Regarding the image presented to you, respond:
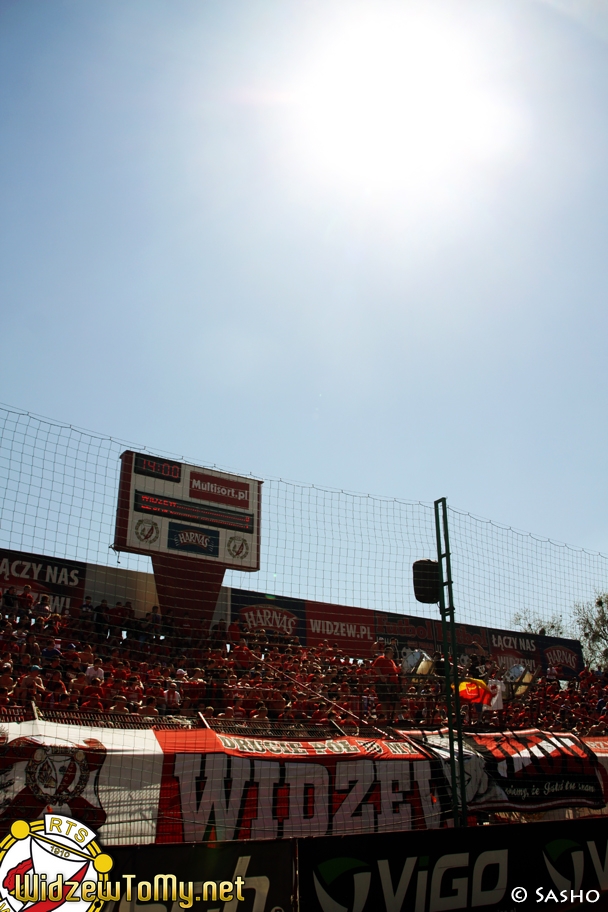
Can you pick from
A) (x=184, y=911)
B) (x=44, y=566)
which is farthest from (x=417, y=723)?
(x=44, y=566)

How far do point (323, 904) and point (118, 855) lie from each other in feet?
5.33

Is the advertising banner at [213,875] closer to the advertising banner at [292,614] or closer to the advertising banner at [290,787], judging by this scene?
the advertising banner at [290,787]

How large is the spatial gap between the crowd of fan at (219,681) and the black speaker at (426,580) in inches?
35.8

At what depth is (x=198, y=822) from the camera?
6.82 m

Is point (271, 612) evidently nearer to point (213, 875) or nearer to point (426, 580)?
point (426, 580)

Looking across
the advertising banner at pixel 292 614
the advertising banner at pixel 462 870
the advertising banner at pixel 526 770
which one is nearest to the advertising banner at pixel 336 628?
the advertising banner at pixel 292 614

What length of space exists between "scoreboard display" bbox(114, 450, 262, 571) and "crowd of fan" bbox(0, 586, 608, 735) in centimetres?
474

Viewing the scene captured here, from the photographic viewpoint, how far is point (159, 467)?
18109mm

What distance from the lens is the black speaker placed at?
779 cm

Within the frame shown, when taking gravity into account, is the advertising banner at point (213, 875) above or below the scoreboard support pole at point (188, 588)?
below

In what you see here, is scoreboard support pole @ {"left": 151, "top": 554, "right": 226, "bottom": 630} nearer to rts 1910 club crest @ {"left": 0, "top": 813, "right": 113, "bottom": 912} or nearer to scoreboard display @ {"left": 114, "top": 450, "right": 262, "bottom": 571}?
scoreboard display @ {"left": 114, "top": 450, "right": 262, "bottom": 571}

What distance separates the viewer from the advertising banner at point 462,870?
522 centimetres

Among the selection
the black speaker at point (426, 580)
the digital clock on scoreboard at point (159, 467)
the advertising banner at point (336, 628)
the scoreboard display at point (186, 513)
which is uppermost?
the digital clock on scoreboard at point (159, 467)

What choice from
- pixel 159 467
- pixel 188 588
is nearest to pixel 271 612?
pixel 188 588
